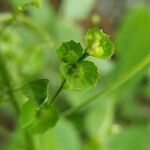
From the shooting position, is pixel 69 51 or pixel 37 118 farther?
pixel 37 118

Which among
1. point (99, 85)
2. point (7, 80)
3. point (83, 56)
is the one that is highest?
point (83, 56)

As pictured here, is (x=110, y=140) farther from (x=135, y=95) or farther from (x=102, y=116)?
(x=135, y=95)

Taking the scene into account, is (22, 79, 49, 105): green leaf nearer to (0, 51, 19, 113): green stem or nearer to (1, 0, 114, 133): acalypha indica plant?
(1, 0, 114, 133): acalypha indica plant

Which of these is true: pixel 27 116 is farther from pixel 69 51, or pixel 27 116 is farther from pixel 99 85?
pixel 99 85

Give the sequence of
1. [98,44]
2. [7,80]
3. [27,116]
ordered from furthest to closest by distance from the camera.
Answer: [7,80], [27,116], [98,44]

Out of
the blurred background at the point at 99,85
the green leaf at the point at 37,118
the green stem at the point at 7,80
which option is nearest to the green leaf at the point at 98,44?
the green leaf at the point at 37,118

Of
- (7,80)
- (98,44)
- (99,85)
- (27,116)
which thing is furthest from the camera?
(99,85)

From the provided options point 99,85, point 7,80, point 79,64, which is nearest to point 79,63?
point 79,64
